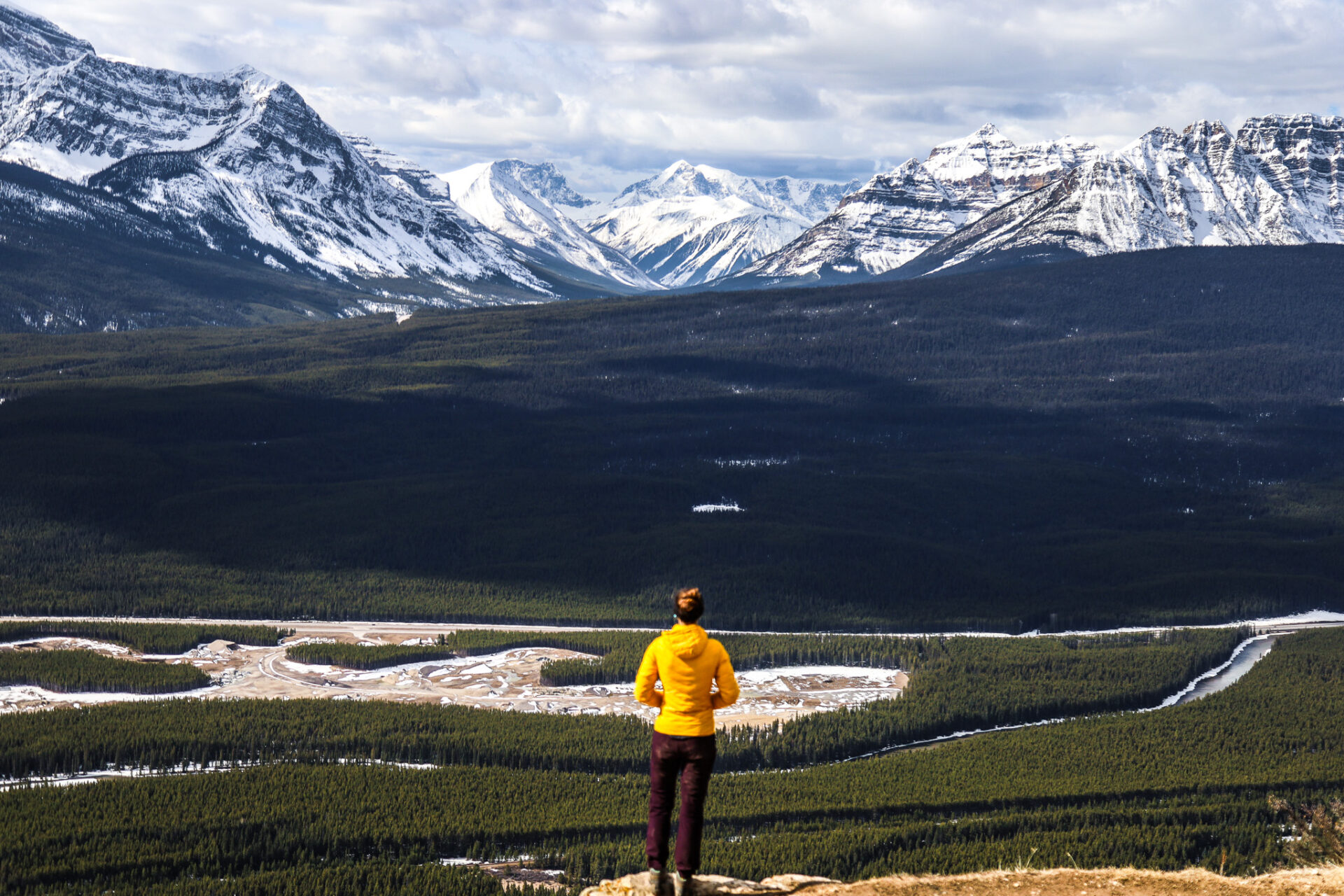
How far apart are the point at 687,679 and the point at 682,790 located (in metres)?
3.73

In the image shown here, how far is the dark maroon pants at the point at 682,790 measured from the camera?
40.9 m

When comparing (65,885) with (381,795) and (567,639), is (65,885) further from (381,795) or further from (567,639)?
(567,639)

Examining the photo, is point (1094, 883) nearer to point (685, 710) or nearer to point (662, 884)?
point (662, 884)

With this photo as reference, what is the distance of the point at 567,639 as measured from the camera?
197875 mm

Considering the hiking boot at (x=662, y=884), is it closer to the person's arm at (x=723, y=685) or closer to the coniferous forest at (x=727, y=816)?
the person's arm at (x=723, y=685)

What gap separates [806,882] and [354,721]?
11072 cm

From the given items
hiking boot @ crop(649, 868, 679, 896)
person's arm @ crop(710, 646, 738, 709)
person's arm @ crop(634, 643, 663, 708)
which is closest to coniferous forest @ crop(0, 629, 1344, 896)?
hiking boot @ crop(649, 868, 679, 896)

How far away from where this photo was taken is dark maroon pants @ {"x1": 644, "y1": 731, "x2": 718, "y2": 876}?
40.9 m

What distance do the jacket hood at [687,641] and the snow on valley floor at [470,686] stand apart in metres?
119

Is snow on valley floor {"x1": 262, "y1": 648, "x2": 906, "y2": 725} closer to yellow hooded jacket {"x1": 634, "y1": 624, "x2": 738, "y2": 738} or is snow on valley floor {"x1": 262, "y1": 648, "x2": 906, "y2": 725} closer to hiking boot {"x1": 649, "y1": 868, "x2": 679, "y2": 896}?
hiking boot {"x1": 649, "y1": 868, "x2": 679, "y2": 896}

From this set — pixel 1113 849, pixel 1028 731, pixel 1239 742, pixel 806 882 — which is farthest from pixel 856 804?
pixel 806 882

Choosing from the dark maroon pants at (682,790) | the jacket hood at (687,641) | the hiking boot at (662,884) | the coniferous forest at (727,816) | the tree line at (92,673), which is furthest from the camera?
the tree line at (92,673)

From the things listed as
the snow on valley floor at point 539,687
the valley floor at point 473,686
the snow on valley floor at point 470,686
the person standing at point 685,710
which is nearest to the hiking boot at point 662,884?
the person standing at point 685,710

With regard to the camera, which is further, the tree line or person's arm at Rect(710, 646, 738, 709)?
the tree line
